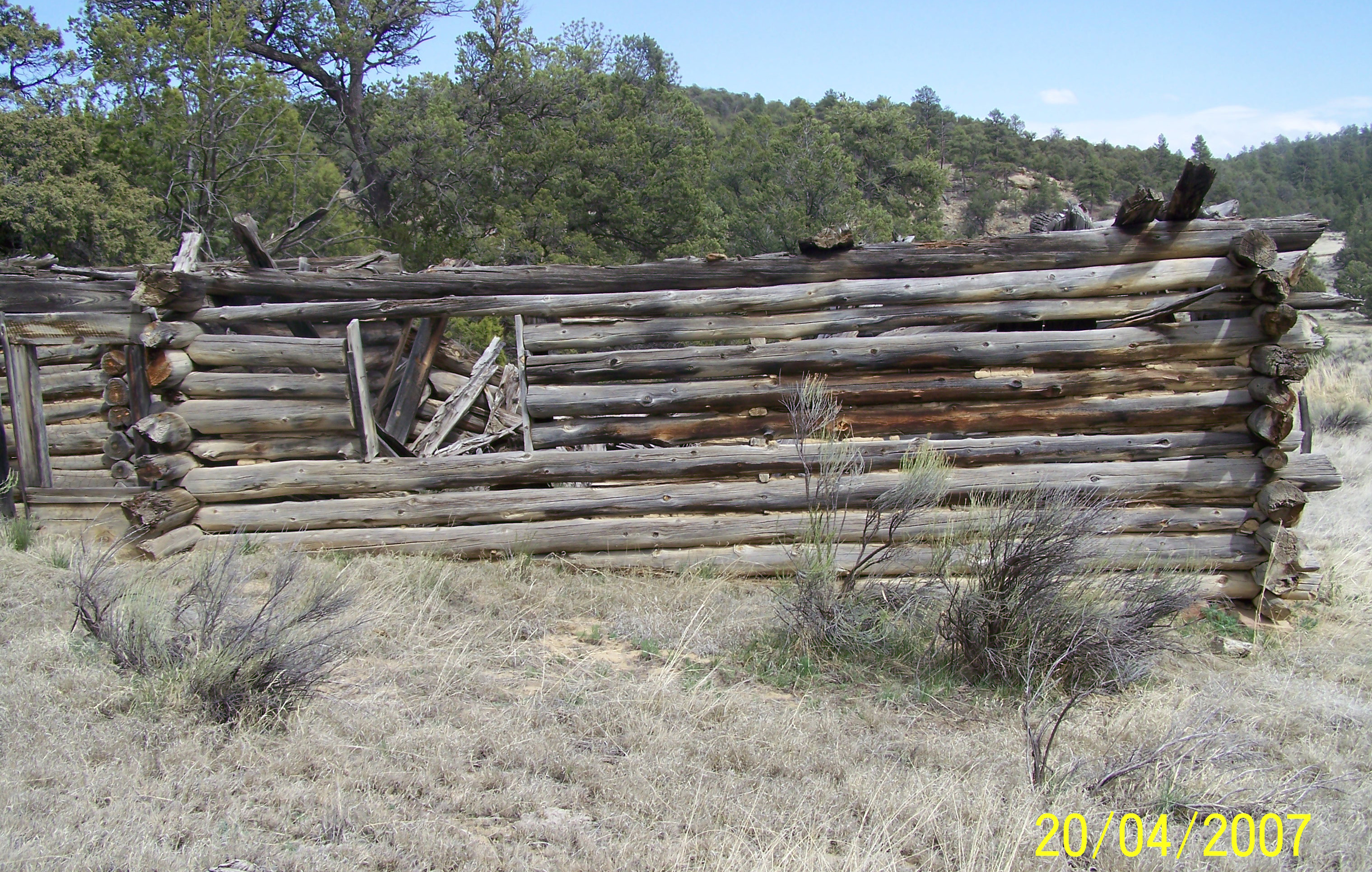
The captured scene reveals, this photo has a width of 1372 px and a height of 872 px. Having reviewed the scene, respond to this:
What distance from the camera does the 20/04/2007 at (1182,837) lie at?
9.77 feet

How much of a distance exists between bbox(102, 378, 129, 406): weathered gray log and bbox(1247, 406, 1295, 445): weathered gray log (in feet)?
27.3

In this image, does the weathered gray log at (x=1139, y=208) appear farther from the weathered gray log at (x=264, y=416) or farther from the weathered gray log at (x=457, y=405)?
the weathered gray log at (x=457, y=405)

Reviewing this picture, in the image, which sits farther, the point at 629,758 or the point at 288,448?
the point at 288,448

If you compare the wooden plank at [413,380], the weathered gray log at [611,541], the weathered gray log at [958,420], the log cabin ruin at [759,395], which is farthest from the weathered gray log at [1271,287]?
the wooden plank at [413,380]

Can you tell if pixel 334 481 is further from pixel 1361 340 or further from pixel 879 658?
pixel 1361 340

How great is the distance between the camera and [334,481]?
6.51 meters

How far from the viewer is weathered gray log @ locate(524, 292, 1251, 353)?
20.4ft

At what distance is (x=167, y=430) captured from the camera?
6.34m

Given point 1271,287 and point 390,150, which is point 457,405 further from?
point 390,150

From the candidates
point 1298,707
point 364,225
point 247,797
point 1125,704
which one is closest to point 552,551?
point 247,797

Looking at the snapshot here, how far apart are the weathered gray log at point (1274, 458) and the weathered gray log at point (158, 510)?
7.66 meters

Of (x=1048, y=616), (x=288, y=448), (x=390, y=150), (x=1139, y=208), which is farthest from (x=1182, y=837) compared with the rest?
(x=390, y=150)

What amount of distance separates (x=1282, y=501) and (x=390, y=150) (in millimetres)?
18721

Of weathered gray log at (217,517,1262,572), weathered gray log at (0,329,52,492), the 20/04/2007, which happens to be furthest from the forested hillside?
the 20/04/2007
